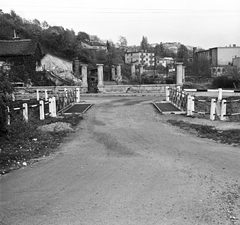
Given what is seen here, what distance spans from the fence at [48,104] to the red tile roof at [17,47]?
68.1 ft

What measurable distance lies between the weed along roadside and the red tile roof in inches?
1192

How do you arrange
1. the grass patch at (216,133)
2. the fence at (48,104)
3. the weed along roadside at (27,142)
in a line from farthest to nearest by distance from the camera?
the fence at (48,104), the grass patch at (216,133), the weed along roadside at (27,142)

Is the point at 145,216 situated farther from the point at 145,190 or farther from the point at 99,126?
the point at 99,126

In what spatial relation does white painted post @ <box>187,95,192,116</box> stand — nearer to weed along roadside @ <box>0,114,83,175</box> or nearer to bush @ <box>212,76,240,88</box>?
weed along roadside @ <box>0,114,83,175</box>

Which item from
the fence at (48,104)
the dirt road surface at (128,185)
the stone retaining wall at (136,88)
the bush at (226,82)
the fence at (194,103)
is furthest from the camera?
the bush at (226,82)

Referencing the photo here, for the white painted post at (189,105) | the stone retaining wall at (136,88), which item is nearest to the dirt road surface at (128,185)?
the white painted post at (189,105)

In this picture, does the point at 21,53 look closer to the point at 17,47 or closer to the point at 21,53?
the point at 21,53

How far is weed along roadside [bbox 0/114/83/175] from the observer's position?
20.8 feet

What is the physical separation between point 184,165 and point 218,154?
50.0 inches

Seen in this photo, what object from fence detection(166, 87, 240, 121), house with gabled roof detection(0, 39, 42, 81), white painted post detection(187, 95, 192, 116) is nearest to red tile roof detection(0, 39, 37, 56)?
house with gabled roof detection(0, 39, 42, 81)

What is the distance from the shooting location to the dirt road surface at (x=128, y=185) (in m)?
3.79

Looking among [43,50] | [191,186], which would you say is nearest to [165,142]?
[191,186]

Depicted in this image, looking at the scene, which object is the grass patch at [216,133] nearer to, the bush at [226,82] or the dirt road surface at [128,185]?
the dirt road surface at [128,185]

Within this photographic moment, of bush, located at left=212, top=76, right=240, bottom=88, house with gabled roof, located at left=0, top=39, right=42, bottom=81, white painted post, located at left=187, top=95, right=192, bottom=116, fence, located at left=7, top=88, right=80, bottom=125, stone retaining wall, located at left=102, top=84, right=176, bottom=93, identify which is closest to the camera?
fence, located at left=7, top=88, right=80, bottom=125
